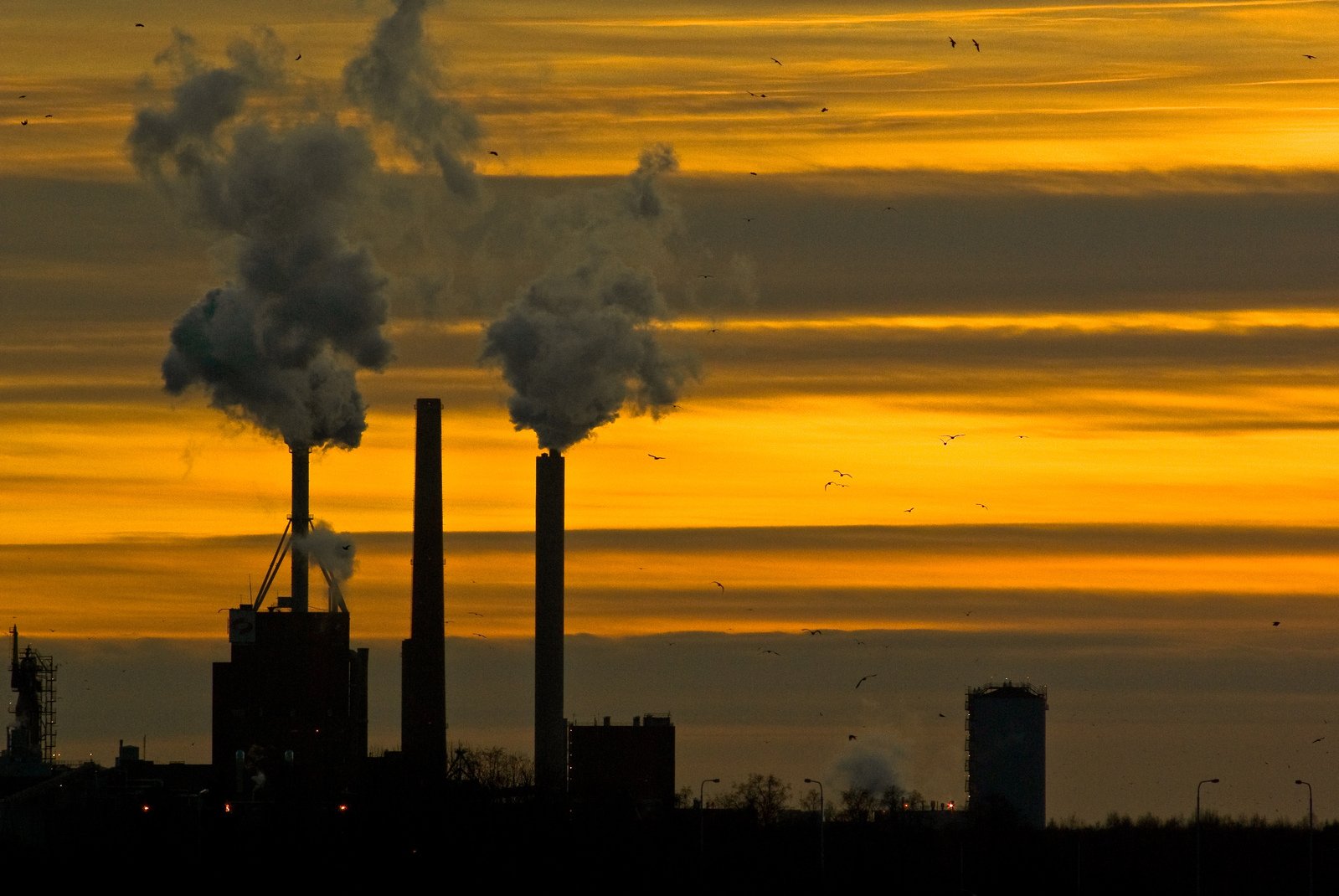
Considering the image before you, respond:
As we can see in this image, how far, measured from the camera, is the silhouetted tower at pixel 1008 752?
99.4 metres

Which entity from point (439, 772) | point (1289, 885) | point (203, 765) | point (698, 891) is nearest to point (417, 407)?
point (439, 772)

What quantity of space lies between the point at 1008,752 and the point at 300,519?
101ft

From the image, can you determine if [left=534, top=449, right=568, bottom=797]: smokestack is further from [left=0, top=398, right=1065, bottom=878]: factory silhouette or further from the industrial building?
the industrial building

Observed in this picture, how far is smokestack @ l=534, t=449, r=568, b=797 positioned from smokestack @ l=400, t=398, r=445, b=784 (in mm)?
4883

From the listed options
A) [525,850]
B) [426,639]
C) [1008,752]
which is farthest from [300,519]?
[1008,752]

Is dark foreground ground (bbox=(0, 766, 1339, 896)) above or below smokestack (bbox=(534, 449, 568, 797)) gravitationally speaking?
below

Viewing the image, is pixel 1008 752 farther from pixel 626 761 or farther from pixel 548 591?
pixel 548 591

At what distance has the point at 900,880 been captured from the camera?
249 ft

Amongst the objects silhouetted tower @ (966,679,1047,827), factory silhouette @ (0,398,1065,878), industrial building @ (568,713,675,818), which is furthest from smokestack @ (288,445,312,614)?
silhouetted tower @ (966,679,1047,827)

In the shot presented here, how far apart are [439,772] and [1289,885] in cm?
2737

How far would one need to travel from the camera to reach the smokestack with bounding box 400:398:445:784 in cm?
8494

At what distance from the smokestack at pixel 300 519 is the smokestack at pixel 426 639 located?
3687 mm

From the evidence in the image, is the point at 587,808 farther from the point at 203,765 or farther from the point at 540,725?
the point at 203,765

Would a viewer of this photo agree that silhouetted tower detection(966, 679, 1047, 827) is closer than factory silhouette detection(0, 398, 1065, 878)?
No
